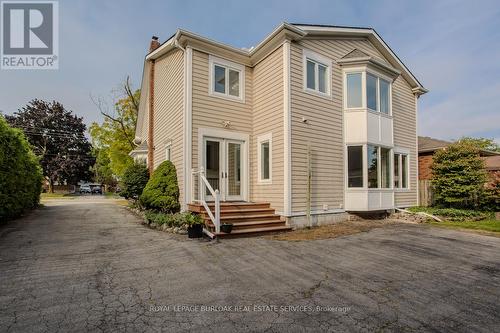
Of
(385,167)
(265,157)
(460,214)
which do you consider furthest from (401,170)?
(265,157)

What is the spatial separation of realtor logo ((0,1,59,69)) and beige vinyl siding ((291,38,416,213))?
28.2 ft

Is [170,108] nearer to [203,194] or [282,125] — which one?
[203,194]

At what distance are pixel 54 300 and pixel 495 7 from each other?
1534cm

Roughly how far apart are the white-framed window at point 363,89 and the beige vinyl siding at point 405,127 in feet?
7.96

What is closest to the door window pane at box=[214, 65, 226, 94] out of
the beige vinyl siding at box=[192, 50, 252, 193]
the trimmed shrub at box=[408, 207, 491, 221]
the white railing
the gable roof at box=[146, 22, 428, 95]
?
the beige vinyl siding at box=[192, 50, 252, 193]

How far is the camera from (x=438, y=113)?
2781 centimetres

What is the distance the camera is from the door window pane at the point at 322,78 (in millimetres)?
10484

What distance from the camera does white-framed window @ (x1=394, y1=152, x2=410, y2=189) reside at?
12.7 m

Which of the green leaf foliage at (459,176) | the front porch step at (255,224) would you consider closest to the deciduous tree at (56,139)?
the front porch step at (255,224)

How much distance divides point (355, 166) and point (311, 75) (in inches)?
154

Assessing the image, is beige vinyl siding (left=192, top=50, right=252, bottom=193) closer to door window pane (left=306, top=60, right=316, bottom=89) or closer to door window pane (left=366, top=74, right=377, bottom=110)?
door window pane (left=306, top=60, right=316, bottom=89)

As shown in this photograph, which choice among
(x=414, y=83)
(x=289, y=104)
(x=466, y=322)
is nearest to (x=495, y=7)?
(x=414, y=83)

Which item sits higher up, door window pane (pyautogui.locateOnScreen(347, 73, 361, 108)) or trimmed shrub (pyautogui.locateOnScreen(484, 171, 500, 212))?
door window pane (pyautogui.locateOnScreen(347, 73, 361, 108))

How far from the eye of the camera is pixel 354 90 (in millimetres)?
11000
